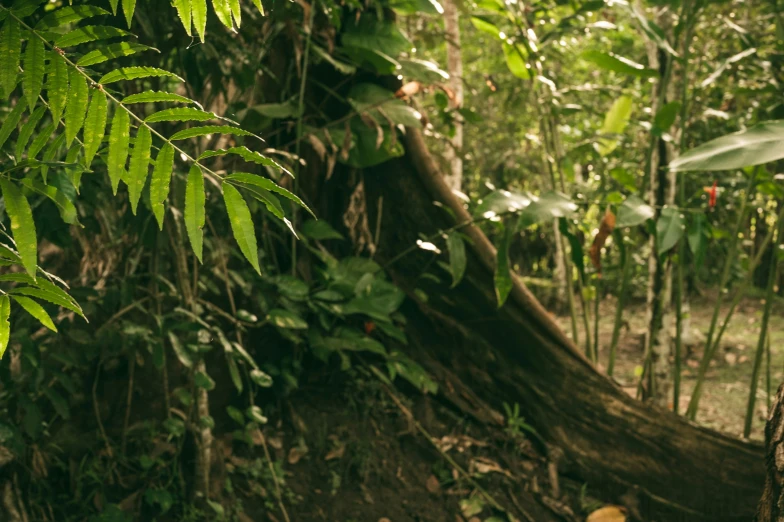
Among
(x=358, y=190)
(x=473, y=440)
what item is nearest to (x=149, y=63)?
(x=358, y=190)

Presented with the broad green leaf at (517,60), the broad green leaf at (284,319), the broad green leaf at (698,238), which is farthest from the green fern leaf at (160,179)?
the broad green leaf at (517,60)

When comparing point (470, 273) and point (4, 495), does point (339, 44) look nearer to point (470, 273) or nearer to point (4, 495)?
point (470, 273)

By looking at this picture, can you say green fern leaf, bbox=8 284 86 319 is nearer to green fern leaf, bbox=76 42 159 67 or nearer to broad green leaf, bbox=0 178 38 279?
broad green leaf, bbox=0 178 38 279

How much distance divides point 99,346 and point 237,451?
0.68 meters

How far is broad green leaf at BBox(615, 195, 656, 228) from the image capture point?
2154 mm

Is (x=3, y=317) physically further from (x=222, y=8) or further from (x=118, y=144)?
(x=222, y=8)

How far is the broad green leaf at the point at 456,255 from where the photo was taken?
2.58 meters

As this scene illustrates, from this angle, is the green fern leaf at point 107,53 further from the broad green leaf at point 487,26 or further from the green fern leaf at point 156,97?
the broad green leaf at point 487,26

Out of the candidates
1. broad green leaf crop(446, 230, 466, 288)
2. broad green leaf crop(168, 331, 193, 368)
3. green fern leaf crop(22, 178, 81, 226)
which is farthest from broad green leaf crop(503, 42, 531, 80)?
green fern leaf crop(22, 178, 81, 226)

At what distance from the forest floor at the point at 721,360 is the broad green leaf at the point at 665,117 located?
146 centimetres

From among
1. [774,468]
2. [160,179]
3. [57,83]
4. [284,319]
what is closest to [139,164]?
[160,179]

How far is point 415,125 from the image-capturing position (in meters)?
2.55

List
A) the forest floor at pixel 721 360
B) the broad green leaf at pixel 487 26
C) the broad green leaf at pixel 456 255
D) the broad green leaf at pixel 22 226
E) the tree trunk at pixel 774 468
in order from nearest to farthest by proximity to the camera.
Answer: the broad green leaf at pixel 22 226
the tree trunk at pixel 774 468
the broad green leaf at pixel 456 255
the broad green leaf at pixel 487 26
the forest floor at pixel 721 360

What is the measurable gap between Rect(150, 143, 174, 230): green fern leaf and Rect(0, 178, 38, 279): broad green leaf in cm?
14
